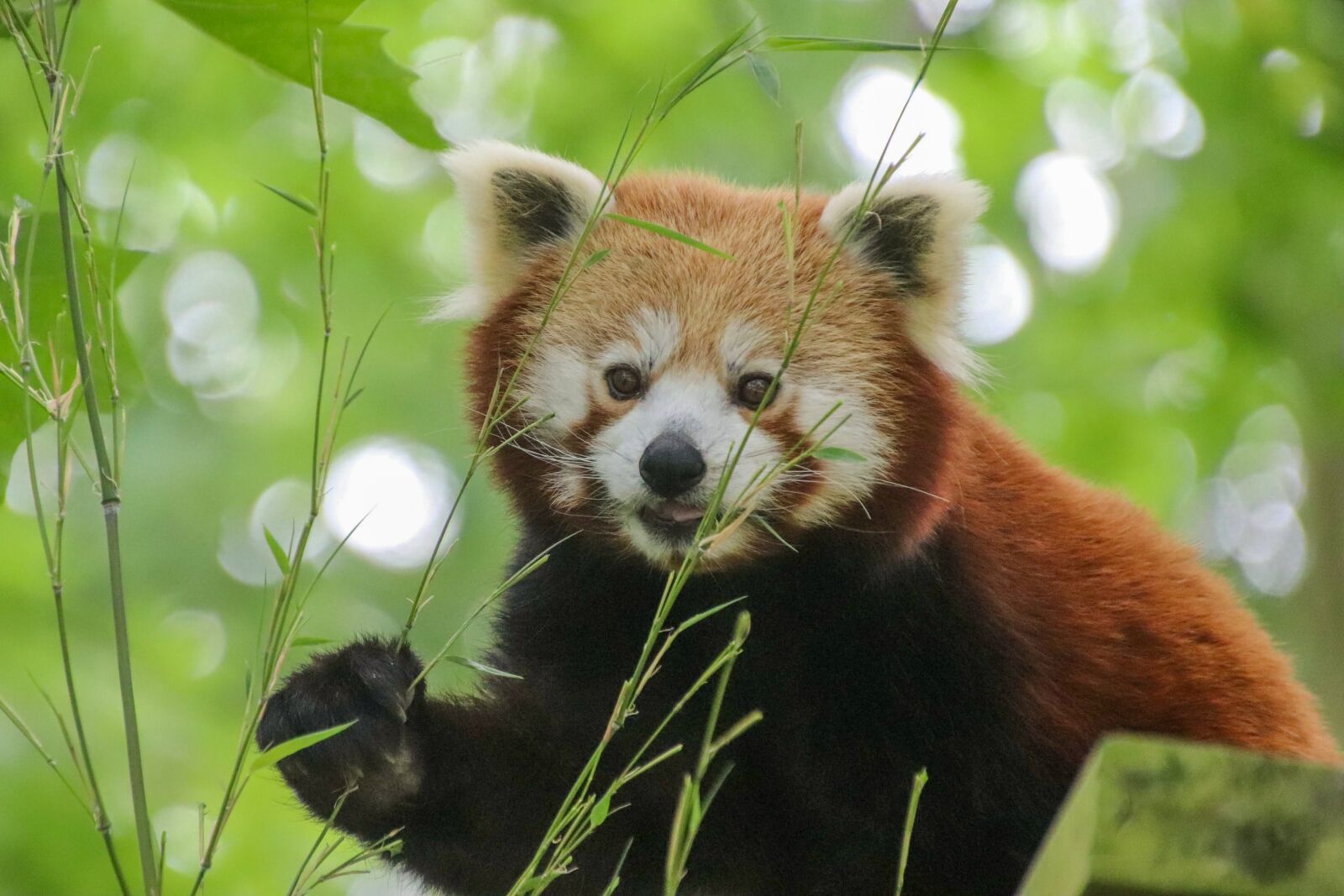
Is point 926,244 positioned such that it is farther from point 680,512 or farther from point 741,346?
point 680,512

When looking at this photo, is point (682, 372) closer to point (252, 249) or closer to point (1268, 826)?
point (1268, 826)

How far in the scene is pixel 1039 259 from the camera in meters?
7.06

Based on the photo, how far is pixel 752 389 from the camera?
2785 mm

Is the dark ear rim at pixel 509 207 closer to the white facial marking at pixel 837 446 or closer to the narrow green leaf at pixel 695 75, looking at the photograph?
the white facial marking at pixel 837 446

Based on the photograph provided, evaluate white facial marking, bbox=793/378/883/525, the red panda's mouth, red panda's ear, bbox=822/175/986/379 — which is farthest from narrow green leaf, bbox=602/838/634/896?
red panda's ear, bbox=822/175/986/379

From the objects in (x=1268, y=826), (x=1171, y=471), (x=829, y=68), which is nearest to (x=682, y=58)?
(x=829, y=68)

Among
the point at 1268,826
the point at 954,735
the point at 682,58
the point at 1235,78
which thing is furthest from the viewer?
the point at 682,58

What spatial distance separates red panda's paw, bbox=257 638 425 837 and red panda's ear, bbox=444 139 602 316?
0.92 m

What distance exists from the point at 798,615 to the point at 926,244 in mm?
816

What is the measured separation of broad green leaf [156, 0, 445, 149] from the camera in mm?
1983

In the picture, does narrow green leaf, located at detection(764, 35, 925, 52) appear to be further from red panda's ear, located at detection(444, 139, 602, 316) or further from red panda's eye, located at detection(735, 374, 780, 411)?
red panda's ear, located at detection(444, 139, 602, 316)

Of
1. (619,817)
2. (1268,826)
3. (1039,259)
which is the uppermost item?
(1039,259)

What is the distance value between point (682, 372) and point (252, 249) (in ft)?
15.9

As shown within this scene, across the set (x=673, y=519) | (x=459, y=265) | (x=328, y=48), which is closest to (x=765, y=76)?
(x=328, y=48)
